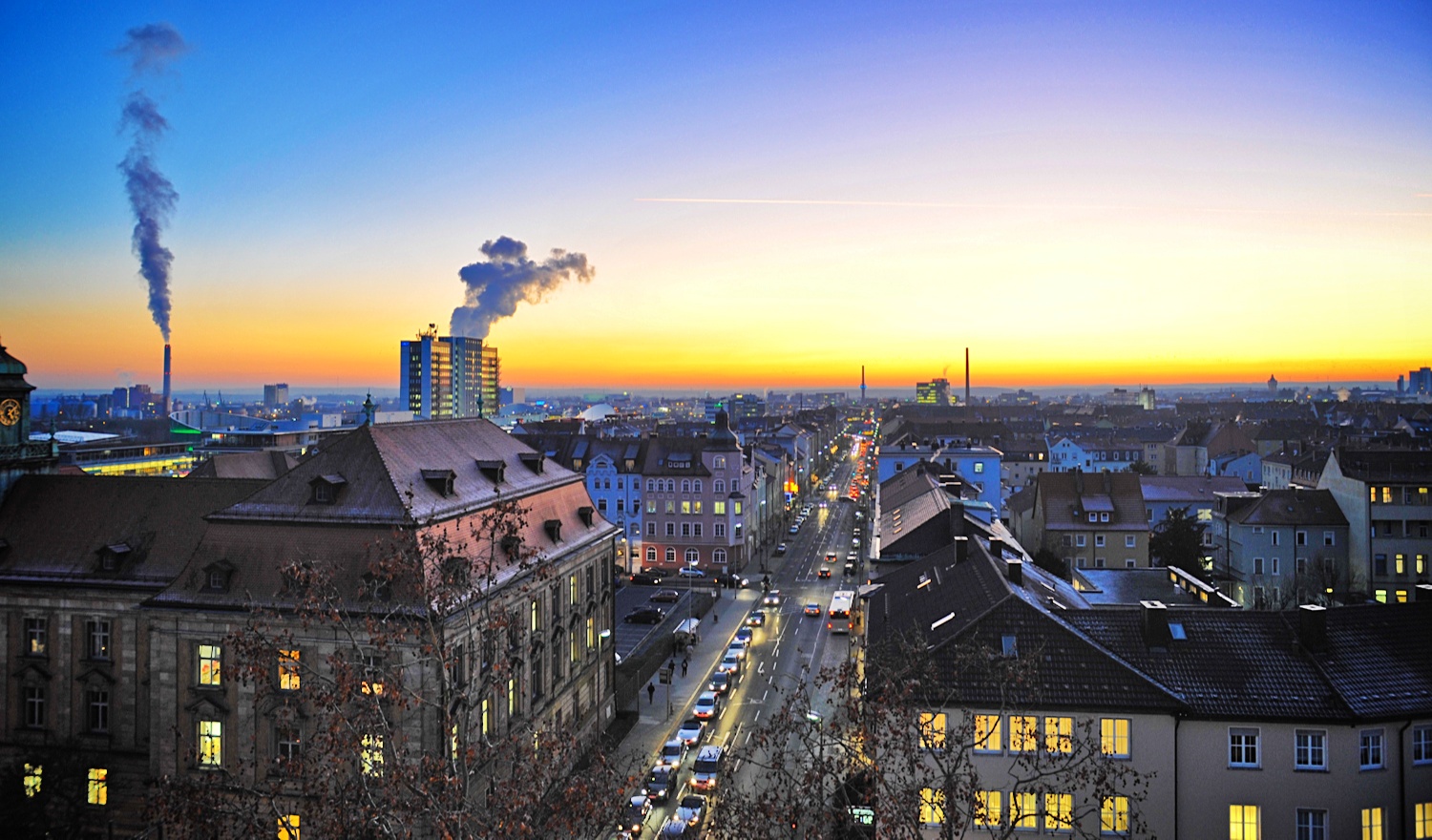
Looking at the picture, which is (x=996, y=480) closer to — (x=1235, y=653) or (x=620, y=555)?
(x=620, y=555)

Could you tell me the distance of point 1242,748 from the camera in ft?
96.8

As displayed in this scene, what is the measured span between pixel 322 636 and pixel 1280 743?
1253 inches

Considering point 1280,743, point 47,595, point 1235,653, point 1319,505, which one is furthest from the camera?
point 1319,505

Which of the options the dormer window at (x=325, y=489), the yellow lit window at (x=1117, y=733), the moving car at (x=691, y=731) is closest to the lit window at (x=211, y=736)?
the dormer window at (x=325, y=489)

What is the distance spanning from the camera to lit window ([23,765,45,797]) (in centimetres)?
3714

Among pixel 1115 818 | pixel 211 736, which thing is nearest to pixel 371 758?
pixel 1115 818

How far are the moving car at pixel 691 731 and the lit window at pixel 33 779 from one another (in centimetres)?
2689

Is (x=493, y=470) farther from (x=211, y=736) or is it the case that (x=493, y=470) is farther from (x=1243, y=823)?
(x=1243, y=823)

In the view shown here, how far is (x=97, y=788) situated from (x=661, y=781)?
2384 cm

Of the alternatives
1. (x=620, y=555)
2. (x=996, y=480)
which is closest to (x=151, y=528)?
(x=620, y=555)

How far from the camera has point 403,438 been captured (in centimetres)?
3984

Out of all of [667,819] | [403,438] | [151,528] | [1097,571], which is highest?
[403,438]

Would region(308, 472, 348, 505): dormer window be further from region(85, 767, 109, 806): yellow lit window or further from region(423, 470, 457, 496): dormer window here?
region(85, 767, 109, 806): yellow lit window

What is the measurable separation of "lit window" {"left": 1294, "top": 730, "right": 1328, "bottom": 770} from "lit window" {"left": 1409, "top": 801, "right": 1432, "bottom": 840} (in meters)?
3.14
